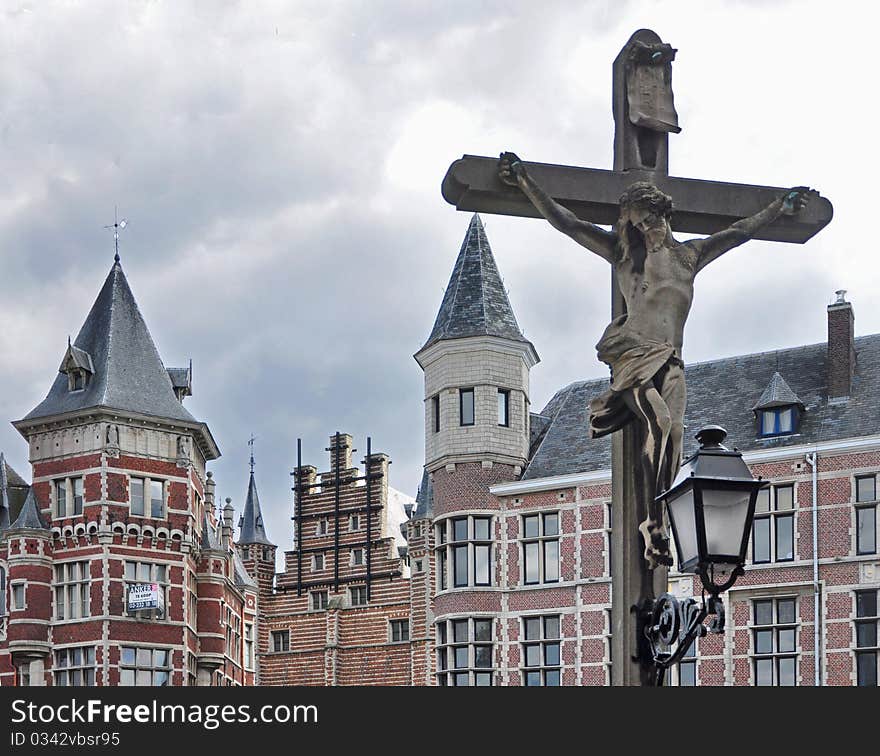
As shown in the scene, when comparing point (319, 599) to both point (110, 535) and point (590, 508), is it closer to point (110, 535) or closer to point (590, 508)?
point (110, 535)

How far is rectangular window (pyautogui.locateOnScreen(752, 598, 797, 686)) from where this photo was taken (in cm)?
3409

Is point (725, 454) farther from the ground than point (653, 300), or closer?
closer

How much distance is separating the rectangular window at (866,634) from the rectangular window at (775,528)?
5.77ft

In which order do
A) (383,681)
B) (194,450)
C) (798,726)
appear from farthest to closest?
(383,681), (194,450), (798,726)

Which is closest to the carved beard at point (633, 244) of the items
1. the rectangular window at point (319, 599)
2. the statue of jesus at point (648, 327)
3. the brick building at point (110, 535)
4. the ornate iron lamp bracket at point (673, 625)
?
the statue of jesus at point (648, 327)

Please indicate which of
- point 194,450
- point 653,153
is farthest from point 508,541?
point 653,153

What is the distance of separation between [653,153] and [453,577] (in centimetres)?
3231

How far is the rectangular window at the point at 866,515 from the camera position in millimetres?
34219

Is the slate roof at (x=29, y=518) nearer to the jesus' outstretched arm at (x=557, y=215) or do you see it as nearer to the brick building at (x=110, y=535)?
the brick building at (x=110, y=535)

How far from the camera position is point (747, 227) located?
5883 millimetres

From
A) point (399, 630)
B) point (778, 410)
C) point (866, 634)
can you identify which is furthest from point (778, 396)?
point (399, 630)

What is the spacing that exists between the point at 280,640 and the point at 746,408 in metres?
24.1

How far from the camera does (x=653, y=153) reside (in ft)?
19.7

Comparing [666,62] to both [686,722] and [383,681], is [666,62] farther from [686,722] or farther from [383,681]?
[383,681]
